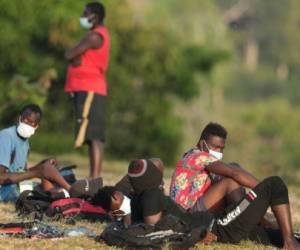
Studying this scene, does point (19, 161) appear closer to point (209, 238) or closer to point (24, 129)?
point (24, 129)

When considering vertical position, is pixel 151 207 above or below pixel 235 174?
below

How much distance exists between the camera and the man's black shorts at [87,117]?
10.7m

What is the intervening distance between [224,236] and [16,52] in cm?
1559

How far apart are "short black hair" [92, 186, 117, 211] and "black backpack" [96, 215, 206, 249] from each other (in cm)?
120

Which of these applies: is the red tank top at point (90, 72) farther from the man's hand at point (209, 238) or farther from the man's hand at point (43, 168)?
the man's hand at point (209, 238)

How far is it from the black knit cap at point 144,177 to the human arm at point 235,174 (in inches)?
20.4

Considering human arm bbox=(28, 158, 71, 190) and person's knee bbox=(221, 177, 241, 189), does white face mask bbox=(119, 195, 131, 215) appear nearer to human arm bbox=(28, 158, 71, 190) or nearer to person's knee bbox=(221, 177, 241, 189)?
person's knee bbox=(221, 177, 241, 189)

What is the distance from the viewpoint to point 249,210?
7.15 metres

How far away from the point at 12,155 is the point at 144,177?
2.31 m

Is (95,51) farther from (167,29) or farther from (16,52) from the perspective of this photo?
(167,29)

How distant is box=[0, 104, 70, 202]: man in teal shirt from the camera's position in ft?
28.8

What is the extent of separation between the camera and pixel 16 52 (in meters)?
22.3

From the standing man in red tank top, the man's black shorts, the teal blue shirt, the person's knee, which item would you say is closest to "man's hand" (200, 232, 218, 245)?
the person's knee

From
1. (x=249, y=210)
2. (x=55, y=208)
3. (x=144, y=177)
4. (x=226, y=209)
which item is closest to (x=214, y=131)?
(x=226, y=209)
